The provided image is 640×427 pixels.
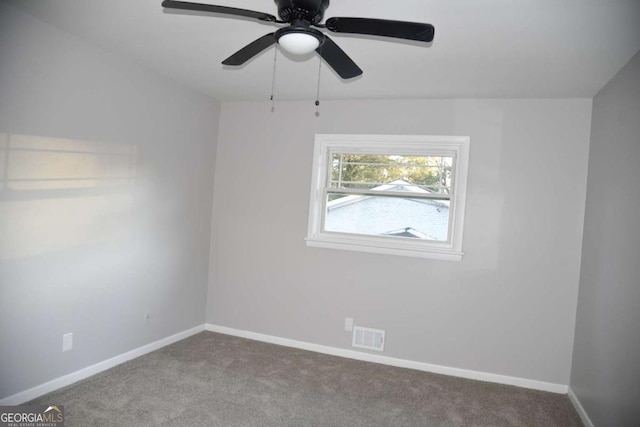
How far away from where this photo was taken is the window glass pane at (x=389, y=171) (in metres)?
3.73

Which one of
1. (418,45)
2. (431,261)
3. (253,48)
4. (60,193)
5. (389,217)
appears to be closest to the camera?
(253,48)

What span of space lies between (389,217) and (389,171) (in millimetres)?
422

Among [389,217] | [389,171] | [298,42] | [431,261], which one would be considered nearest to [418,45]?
[298,42]

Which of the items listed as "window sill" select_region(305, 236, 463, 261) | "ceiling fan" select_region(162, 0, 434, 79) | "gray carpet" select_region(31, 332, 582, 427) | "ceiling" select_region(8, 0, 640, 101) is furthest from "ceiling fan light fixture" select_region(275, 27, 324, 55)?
"window sill" select_region(305, 236, 463, 261)

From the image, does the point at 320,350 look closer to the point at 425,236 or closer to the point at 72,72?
the point at 425,236

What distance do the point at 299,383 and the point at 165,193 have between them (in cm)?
194

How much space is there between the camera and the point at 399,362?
12.2ft

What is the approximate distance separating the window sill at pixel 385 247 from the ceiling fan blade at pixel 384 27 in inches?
88.2

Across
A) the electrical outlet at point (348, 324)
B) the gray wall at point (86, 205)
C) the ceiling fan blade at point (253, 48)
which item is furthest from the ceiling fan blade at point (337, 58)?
the electrical outlet at point (348, 324)

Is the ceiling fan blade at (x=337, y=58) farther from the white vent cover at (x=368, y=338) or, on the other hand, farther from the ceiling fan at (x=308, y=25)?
the white vent cover at (x=368, y=338)

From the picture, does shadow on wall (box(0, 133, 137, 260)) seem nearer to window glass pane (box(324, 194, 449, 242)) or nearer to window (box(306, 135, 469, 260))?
window (box(306, 135, 469, 260))

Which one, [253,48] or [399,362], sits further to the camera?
[399,362]

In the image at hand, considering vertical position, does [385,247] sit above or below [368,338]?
above

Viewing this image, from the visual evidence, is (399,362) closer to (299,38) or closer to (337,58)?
(337,58)
